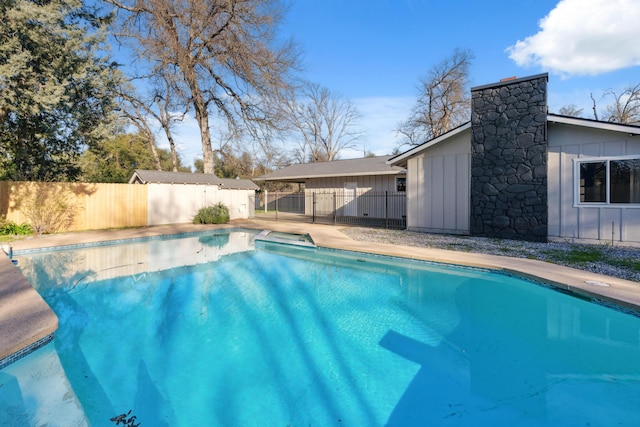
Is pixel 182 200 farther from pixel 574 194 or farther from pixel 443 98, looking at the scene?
pixel 443 98

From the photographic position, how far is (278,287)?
21.0ft

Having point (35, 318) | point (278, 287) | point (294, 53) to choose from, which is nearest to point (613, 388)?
point (278, 287)

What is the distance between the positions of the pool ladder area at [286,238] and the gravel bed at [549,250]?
1616mm

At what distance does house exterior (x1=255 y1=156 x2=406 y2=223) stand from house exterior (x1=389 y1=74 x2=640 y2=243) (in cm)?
468

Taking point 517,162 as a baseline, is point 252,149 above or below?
above

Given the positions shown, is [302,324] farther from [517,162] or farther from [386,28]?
[386,28]

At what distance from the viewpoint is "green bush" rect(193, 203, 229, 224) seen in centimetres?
1557

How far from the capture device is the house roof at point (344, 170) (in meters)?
15.5

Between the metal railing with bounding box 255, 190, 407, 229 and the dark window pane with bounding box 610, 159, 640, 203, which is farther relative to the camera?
the metal railing with bounding box 255, 190, 407, 229

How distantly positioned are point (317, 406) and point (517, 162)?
891cm

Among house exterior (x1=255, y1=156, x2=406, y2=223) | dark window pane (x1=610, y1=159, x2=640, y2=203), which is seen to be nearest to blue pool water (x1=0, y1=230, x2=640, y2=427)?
dark window pane (x1=610, y1=159, x2=640, y2=203)

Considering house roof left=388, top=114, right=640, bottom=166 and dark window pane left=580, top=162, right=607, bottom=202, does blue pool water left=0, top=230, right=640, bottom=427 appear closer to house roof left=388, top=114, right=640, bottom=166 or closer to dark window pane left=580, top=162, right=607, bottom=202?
dark window pane left=580, top=162, right=607, bottom=202

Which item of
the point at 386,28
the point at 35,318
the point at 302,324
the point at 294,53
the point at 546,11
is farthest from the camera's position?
the point at 294,53

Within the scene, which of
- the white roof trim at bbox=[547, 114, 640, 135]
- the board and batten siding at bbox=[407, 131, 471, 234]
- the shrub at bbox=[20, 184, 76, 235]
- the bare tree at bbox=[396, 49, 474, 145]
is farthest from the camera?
the bare tree at bbox=[396, 49, 474, 145]
